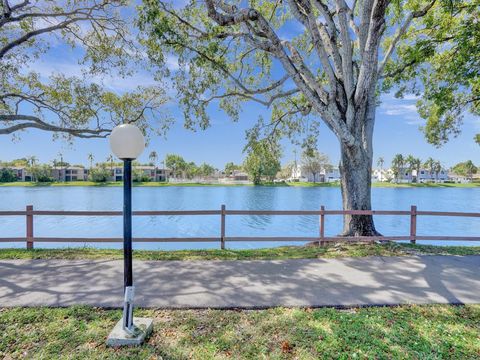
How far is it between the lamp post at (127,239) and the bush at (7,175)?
8776cm

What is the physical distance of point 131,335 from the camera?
9.17 ft

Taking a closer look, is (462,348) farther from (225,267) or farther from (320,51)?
(320,51)

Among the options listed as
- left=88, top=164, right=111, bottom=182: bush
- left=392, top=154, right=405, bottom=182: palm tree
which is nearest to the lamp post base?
left=88, top=164, right=111, bottom=182: bush

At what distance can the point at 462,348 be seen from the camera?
109 inches

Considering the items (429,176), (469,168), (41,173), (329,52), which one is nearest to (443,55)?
(329,52)

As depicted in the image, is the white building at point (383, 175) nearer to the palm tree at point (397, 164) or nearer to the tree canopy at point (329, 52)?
the palm tree at point (397, 164)

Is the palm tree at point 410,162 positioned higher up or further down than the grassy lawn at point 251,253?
higher up

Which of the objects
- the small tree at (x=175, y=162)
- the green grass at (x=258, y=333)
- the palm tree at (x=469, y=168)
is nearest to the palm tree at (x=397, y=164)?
the palm tree at (x=469, y=168)

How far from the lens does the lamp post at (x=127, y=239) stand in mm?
2793

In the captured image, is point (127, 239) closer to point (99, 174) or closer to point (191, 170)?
point (99, 174)

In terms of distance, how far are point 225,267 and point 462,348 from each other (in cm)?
366

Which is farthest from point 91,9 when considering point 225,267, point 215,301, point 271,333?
point 271,333

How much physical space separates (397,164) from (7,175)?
387 feet

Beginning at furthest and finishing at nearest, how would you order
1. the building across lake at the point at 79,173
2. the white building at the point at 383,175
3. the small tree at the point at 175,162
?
the white building at the point at 383,175, the small tree at the point at 175,162, the building across lake at the point at 79,173
